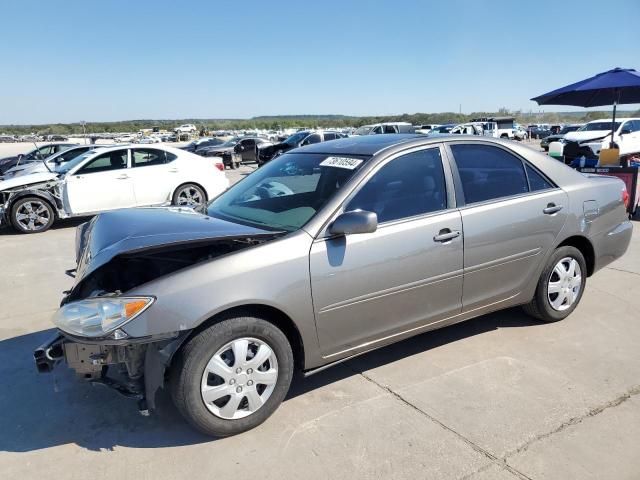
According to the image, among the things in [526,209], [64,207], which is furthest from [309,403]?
[64,207]

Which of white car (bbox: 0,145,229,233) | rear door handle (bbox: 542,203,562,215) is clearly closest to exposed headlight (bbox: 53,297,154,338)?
rear door handle (bbox: 542,203,562,215)

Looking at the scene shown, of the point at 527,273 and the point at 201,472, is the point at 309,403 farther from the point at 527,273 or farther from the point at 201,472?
the point at 527,273

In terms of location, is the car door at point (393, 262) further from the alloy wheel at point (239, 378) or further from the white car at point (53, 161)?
the white car at point (53, 161)

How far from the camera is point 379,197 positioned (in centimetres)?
338

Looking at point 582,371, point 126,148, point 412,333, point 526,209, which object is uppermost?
point 126,148

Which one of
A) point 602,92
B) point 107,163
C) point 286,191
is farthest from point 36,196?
point 602,92

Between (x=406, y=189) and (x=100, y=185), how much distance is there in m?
7.78

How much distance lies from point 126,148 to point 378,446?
8.88 m

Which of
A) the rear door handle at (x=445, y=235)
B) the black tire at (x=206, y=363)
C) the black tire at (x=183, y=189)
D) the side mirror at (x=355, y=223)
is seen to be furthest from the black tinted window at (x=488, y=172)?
the black tire at (x=183, y=189)

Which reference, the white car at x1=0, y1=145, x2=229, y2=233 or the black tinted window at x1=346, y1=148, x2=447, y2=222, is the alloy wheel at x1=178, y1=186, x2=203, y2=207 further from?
the black tinted window at x1=346, y1=148, x2=447, y2=222

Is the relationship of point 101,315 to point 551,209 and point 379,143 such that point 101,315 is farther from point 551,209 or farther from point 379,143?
point 551,209

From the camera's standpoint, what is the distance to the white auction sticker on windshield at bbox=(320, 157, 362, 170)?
11.4ft

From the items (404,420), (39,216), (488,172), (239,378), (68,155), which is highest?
(68,155)

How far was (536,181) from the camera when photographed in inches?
163
